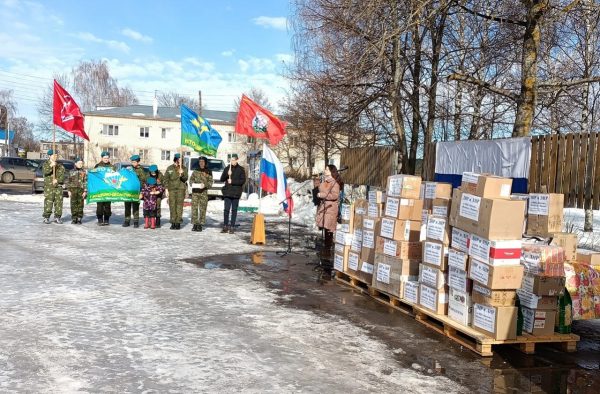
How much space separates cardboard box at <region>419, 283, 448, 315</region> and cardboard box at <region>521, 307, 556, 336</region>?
2.96ft

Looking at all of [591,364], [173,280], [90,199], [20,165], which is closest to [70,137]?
[20,165]

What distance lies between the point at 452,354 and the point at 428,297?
3.51 ft

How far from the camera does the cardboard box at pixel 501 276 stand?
17.3ft

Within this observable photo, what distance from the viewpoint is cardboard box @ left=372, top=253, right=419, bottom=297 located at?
22.7ft

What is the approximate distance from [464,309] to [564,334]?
3.61 feet

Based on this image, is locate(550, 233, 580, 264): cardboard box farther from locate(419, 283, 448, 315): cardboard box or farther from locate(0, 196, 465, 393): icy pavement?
locate(0, 196, 465, 393): icy pavement

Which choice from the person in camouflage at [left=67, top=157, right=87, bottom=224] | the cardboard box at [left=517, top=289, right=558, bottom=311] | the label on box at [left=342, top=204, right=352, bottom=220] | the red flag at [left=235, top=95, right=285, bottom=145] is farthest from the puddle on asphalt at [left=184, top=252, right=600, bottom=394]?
the person in camouflage at [left=67, top=157, right=87, bottom=224]

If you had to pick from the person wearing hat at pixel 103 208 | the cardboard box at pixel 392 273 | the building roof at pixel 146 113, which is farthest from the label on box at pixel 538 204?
the building roof at pixel 146 113

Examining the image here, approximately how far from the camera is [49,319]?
224 inches

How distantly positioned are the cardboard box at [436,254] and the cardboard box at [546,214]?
1262 mm

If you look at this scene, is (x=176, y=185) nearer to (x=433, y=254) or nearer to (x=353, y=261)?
(x=353, y=261)

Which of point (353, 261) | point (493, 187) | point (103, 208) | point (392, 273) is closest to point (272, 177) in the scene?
point (353, 261)

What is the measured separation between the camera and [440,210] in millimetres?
6480

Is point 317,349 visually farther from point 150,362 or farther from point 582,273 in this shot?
point 582,273
